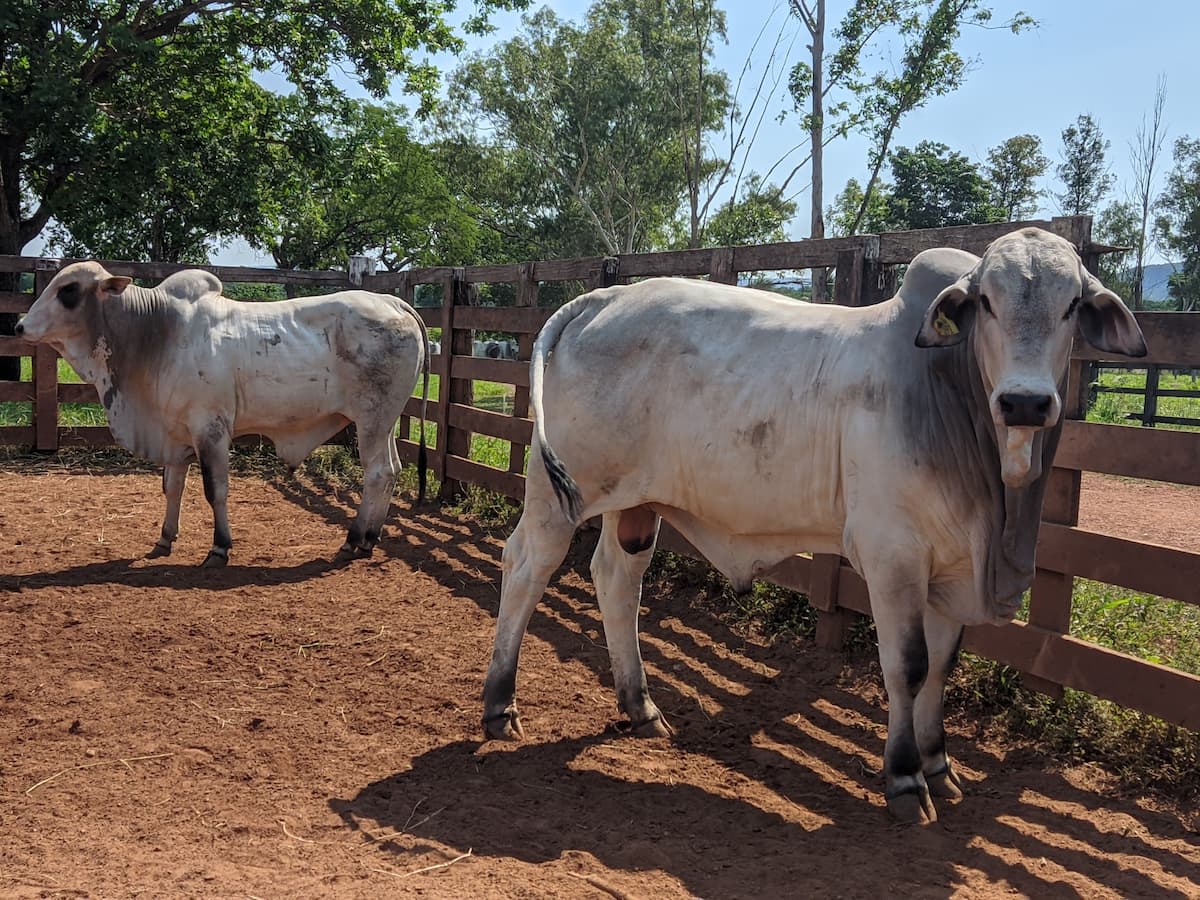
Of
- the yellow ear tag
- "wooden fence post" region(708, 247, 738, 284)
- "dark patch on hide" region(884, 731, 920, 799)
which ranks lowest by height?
"dark patch on hide" region(884, 731, 920, 799)

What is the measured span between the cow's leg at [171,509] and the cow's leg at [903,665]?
5.32 meters

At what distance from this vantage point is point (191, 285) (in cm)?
756

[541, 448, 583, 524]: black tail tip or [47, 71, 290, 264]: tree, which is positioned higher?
[47, 71, 290, 264]: tree

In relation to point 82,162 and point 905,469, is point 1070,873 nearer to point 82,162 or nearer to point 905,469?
point 905,469

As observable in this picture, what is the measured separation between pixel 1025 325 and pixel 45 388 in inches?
387

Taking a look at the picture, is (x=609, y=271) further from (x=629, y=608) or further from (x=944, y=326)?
(x=944, y=326)

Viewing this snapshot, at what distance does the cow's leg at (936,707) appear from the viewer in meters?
3.68

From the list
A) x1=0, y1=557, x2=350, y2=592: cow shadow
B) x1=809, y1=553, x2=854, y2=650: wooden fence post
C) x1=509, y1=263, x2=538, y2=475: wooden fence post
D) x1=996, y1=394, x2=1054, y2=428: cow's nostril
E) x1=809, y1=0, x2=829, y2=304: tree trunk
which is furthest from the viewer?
Answer: x1=809, y1=0, x2=829, y2=304: tree trunk

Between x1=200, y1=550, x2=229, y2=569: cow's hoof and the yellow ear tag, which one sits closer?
the yellow ear tag

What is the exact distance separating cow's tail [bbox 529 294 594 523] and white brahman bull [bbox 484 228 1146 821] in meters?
0.01

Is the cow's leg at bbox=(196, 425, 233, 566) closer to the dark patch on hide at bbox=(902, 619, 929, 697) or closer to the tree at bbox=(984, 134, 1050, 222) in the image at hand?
the dark patch on hide at bbox=(902, 619, 929, 697)

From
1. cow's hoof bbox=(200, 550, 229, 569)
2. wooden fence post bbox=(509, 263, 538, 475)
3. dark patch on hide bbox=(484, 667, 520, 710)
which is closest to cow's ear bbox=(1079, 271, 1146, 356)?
dark patch on hide bbox=(484, 667, 520, 710)

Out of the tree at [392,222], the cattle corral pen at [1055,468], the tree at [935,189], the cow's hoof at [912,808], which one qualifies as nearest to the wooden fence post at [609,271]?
the cattle corral pen at [1055,468]

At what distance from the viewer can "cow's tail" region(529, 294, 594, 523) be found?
371 cm
